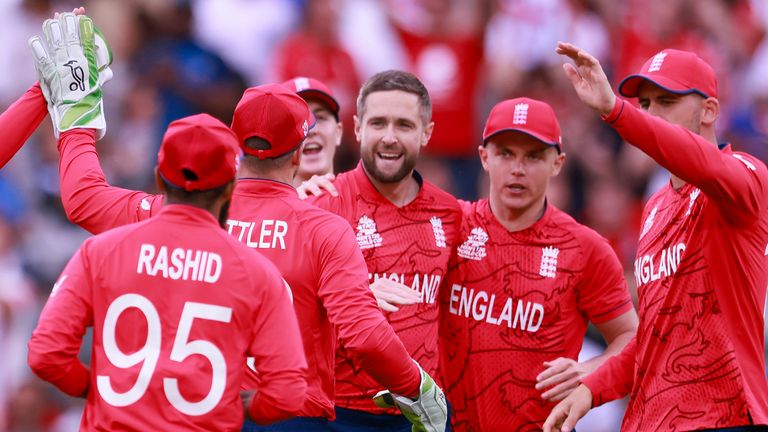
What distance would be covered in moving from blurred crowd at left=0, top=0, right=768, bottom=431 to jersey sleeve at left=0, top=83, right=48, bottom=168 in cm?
481

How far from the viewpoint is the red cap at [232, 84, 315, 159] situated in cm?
454

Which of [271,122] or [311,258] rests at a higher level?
[271,122]

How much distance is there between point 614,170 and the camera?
10.3 metres

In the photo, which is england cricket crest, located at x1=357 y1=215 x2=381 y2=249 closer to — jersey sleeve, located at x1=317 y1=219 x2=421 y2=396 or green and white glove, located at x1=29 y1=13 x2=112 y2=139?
jersey sleeve, located at x1=317 y1=219 x2=421 y2=396

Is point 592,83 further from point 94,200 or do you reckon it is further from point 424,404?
point 94,200

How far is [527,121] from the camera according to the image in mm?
5711

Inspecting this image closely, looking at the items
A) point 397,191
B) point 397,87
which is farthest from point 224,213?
point 397,87

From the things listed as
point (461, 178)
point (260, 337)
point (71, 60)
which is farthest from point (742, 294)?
point (461, 178)

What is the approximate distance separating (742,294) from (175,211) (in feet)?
8.04

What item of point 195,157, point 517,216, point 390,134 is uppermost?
point 390,134

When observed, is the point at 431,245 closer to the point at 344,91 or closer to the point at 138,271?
the point at 138,271

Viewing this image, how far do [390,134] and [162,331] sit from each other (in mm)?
2173

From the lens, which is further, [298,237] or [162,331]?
[298,237]

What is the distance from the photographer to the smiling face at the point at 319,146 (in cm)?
643
